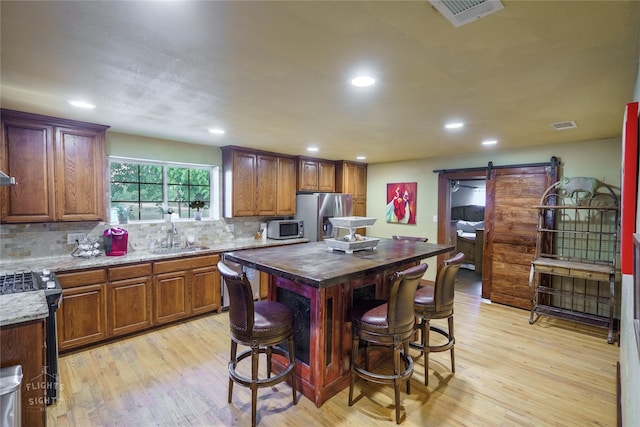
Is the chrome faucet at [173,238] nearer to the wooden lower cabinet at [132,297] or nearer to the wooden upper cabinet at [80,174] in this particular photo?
the wooden lower cabinet at [132,297]

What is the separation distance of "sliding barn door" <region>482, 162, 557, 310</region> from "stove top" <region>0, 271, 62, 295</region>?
5.10 m

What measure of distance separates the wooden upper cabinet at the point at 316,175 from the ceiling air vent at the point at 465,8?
13.6 feet

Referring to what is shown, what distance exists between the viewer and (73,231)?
11.4 ft

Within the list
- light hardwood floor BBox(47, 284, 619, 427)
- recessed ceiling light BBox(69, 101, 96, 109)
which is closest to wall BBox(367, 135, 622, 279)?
light hardwood floor BBox(47, 284, 619, 427)

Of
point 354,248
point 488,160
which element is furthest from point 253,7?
point 488,160

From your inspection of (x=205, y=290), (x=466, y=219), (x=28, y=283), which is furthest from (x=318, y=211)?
(x=466, y=219)

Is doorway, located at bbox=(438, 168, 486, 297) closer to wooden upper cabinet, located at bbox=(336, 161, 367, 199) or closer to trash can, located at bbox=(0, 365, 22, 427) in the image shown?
wooden upper cabinet, located at bbox=(336, 161, 367, 199)

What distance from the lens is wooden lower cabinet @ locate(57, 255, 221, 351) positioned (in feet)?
9.80

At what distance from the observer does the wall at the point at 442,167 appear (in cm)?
388

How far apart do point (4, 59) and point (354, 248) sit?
2656 millimetres

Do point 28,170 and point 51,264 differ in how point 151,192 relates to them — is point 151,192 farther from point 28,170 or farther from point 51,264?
point 51,264

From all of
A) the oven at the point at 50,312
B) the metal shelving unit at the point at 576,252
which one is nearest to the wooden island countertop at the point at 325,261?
the oven at the point at 50,312

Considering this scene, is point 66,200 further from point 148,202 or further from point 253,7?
point 253,7

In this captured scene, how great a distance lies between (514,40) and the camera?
152 centimetres
